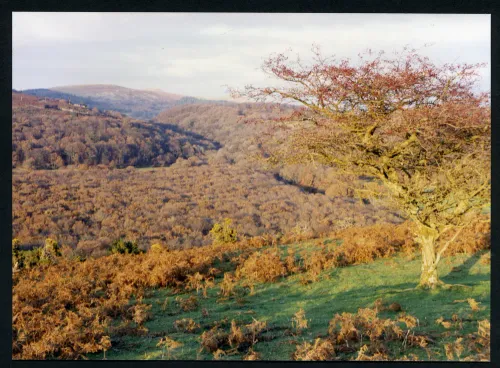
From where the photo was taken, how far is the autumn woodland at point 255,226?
21.8 feet

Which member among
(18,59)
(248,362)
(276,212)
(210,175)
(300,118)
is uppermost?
(18,59)

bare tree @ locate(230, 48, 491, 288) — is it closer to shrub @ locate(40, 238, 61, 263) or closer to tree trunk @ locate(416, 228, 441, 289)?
tree trunk @ locate(416, 228, 441, 289)

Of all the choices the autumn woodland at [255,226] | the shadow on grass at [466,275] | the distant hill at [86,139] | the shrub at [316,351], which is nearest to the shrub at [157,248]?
the autumn woodland at [255,226]

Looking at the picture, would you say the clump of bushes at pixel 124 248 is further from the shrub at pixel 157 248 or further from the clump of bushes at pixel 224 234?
the clump of bushes at pixel 224 234

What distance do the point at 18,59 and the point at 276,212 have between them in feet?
26.0

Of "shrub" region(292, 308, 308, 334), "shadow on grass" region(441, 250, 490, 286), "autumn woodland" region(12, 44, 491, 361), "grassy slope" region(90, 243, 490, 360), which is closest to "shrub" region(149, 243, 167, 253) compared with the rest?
"autumn woodland" region(12, 44, 491, 361)

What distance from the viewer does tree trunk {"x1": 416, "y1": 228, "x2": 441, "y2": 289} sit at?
307 inches

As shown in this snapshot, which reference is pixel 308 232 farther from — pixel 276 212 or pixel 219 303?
pixel 219 303

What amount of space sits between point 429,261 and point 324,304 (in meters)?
2.02

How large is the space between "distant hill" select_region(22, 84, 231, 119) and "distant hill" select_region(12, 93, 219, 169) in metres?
0.28

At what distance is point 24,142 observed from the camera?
11.7 metres

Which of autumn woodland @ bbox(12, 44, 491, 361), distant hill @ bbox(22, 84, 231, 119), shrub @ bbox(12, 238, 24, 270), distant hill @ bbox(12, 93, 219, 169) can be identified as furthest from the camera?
distant hill @ bbox(12, 93, 219, 169)

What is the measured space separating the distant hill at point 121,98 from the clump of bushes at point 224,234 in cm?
341
